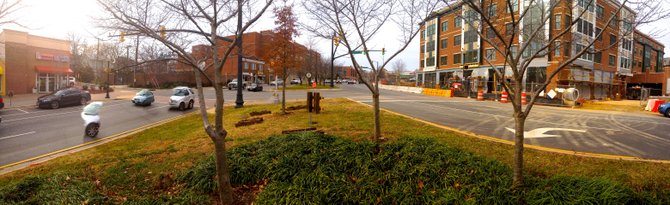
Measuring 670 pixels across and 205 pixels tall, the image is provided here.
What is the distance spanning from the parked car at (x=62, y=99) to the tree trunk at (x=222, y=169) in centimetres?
2406

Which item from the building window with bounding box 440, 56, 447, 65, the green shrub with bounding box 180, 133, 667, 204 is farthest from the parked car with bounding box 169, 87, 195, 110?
the building window with bounding box 440, 56, 447, 65

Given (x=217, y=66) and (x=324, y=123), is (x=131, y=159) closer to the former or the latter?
(x=217, y=66)

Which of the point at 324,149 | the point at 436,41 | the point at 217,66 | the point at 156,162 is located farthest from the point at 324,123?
the point at 436,41

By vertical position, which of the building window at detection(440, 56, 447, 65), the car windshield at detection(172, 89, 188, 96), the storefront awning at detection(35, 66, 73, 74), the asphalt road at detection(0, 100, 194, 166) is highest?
the building window at detection(440, 56, 447, 65)

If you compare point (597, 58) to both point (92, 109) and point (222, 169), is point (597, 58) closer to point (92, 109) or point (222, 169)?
point (222, 169)

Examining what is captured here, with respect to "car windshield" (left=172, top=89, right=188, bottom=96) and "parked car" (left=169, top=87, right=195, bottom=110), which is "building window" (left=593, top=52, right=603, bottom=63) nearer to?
"parked car" (left=169, top=87, right=195, bottom=110)

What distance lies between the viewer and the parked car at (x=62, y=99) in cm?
2074

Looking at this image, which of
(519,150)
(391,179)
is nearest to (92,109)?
(391,179)

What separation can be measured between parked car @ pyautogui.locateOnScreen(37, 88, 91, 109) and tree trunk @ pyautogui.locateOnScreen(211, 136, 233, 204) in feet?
78.9

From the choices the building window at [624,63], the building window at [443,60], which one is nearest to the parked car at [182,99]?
the building window at [443,60]

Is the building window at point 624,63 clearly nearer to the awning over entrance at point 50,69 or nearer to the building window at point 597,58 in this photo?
the building window at point 597,58

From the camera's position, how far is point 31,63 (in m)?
34.8

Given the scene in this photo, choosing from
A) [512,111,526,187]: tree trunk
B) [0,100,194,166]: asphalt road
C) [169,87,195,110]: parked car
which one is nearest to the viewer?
[512,111,526,187]: tree trunk

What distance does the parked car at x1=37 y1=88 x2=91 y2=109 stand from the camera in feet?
68.0
